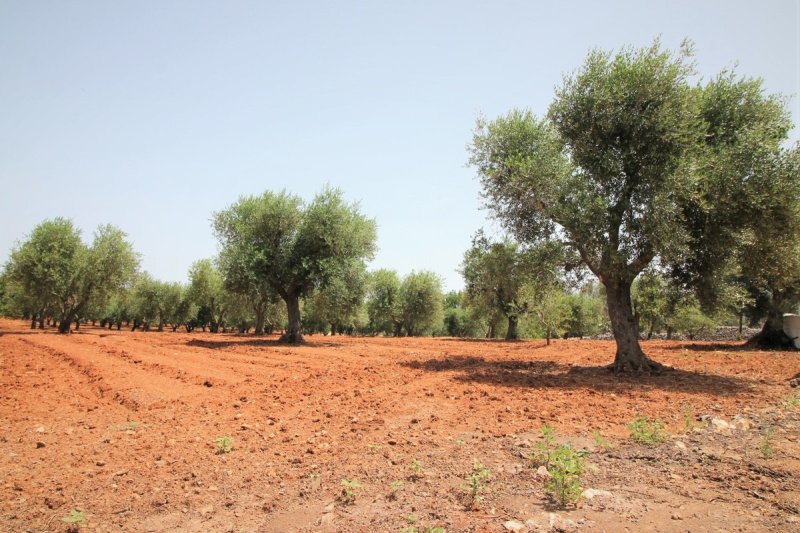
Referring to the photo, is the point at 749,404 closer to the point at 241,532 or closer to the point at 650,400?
the point at 650,400

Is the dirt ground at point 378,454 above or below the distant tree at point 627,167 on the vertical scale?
below

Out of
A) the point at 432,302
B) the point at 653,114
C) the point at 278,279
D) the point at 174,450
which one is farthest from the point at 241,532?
the point at 432,302

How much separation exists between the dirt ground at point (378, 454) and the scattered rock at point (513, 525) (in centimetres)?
2

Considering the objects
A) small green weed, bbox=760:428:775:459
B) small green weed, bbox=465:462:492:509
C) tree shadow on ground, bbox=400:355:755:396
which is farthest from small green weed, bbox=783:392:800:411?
small green weed, bbox=465:462:492:509

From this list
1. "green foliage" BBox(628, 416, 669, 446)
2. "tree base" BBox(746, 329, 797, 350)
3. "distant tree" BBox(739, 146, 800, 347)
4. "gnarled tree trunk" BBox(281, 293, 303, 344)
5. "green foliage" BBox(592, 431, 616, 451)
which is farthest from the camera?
"gnarled tree trunk" BBox(281, 293, 303, 344)

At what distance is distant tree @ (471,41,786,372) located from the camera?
49.6 feet

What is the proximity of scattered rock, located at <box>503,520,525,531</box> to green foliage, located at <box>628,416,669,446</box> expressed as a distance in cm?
399

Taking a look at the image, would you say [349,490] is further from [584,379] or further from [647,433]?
[584,379]

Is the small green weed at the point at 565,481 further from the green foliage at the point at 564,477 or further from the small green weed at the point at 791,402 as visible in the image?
the small green weed at the point at 791,402

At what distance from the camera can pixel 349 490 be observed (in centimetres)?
558

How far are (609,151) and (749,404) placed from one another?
9689mm

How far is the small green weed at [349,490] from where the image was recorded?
5.37 metres

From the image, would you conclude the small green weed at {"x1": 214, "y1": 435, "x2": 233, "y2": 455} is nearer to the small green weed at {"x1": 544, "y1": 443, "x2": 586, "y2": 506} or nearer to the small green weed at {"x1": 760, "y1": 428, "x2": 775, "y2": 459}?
the small green weed at {"x1": 544, "y1": 443, "x2": 586, "y2": 506}

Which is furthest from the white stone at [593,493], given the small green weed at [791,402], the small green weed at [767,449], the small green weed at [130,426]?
the small green weed at [130,426]
